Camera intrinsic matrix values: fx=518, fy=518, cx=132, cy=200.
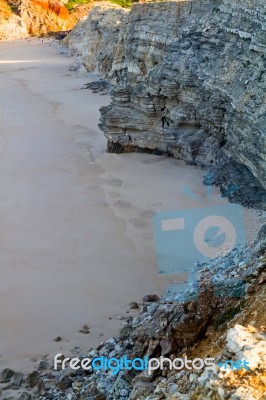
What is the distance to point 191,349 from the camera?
6445 mm

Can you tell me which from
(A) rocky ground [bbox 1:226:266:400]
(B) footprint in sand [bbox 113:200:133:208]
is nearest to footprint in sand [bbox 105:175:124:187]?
(B) footprint in sand [bbox 113:200:133:208]

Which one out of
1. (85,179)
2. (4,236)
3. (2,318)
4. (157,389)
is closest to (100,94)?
(85,179)

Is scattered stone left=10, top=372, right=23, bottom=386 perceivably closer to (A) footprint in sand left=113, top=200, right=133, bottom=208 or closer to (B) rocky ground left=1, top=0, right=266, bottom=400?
(B) rocky ground left=1, top=0, right=266, bottom=400

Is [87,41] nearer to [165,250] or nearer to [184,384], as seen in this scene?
[165,250]

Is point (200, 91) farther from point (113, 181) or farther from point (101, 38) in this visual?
point (101, 38)

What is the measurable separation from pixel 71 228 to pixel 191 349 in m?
6.61

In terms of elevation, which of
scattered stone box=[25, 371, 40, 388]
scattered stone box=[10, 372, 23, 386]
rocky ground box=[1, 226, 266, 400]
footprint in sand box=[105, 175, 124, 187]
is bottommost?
scattered stone box=[10, 372, 23, 386]

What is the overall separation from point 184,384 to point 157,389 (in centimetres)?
46

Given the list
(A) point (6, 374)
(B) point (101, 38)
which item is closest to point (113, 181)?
(A) point (6, 374)

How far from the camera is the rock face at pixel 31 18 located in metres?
53.6

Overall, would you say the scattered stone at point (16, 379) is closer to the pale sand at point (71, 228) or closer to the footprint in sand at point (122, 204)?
the pale sand at point (71, 228)

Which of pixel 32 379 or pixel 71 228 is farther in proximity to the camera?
pixel 71 228

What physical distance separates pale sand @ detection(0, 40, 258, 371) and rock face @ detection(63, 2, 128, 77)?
9.09 m

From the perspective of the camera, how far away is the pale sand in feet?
30.3
